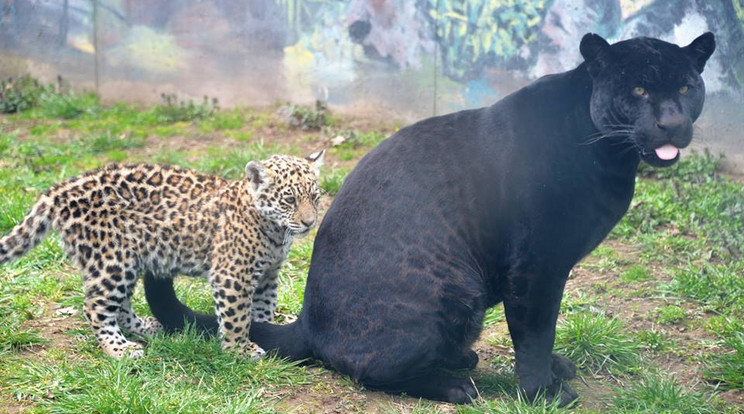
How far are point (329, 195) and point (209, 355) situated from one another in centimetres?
375

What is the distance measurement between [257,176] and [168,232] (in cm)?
72

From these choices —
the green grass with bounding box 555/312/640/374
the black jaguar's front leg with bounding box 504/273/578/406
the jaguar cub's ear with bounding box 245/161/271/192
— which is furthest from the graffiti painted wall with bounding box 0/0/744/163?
the jaguar cub's ear with bounding box 245/161/271/192

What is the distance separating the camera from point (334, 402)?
18.2ft

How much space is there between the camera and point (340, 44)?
11984mm

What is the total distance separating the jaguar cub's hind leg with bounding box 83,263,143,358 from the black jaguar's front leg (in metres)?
2.45

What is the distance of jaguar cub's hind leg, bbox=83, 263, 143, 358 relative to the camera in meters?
5.85

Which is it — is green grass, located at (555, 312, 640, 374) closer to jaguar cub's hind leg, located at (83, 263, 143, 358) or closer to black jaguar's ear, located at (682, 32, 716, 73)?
black jaguar's ear, located at (682, 32, 716, 73)

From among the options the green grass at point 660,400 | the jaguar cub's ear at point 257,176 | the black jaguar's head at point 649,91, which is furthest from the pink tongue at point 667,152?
the jaguar cub's ear at point 257,176

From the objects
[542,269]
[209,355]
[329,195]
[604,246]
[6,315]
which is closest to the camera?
[542,269]

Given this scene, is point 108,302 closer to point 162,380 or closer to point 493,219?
point 162,380

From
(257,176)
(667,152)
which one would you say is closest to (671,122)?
(667,152)

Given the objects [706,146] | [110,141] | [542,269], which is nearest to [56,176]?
[110,141]

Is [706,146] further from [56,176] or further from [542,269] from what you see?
[56,176]

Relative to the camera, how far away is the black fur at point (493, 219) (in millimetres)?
5305
